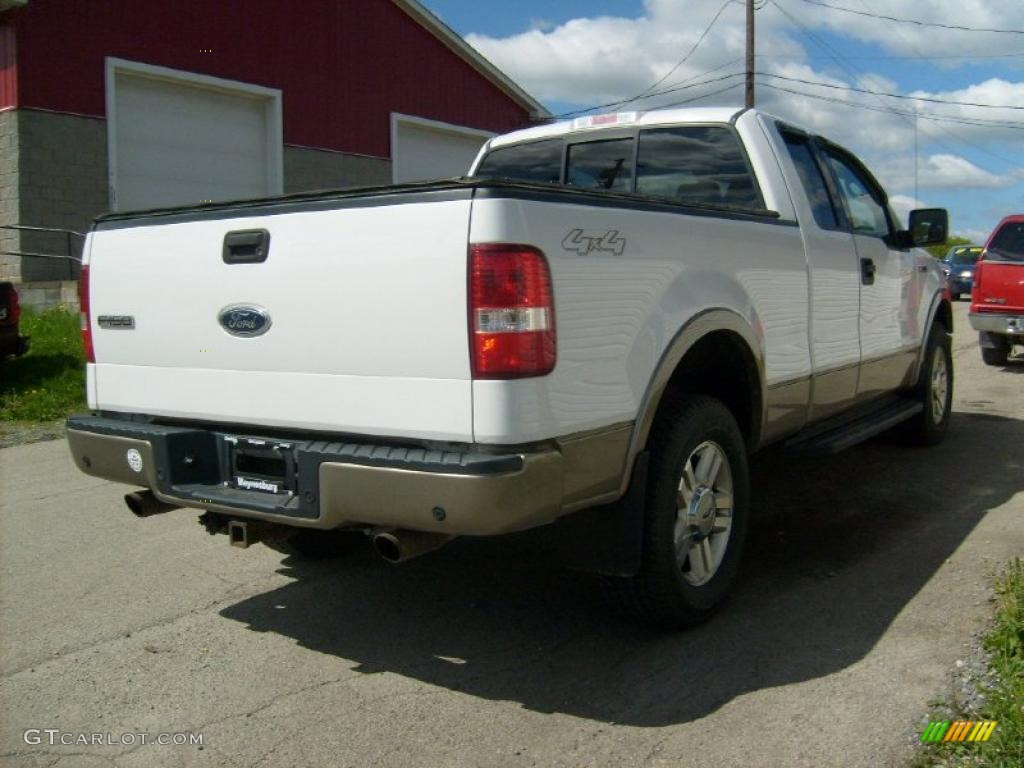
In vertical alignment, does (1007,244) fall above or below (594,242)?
above

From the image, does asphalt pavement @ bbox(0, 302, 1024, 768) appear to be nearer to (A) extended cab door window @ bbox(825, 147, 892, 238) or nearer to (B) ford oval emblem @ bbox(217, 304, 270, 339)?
(B) ford oval emblem @ bbox(217, 304, 270, 339)

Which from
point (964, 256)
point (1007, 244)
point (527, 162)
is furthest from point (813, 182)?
point (964, 256)

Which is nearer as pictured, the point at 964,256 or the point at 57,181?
the point at 57,181

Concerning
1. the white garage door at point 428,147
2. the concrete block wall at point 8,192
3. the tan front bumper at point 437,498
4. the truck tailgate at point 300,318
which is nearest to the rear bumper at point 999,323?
the white garage door at point 428,147

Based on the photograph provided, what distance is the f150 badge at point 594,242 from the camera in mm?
3127

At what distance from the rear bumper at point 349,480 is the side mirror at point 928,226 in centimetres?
399

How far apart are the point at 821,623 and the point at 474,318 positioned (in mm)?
2058

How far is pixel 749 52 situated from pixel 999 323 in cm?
1522

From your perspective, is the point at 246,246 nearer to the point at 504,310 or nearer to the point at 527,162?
the point at 504,310


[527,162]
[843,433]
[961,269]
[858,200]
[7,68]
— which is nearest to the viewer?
[843,433]

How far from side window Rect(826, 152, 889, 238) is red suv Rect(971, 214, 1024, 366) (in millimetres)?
6292

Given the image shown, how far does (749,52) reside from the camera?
24.9 metres

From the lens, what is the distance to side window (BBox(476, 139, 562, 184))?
555cm

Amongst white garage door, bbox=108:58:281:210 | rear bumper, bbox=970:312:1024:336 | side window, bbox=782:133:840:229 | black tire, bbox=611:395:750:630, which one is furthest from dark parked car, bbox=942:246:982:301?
black tire, bbox=611:395:750:630
